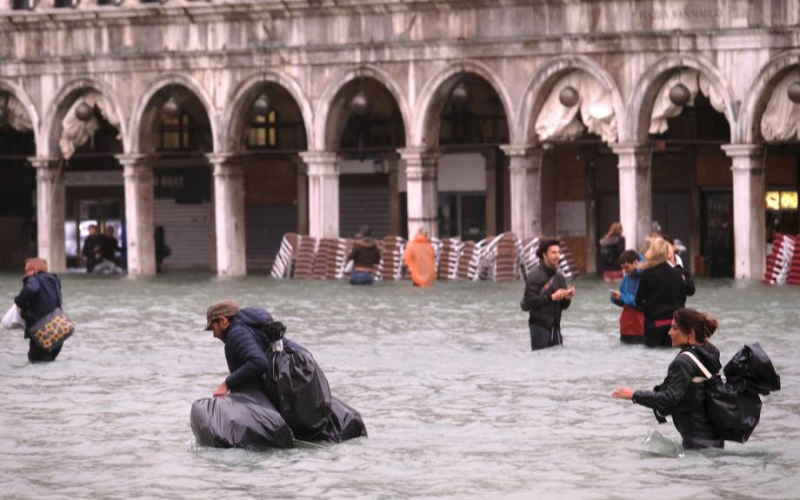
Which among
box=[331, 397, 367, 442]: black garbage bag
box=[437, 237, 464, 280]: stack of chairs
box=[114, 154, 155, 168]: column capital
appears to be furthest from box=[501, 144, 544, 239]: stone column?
box=[331, 397, 367, 442]: black garbage bag

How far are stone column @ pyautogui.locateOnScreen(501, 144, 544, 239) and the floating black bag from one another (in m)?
23.5

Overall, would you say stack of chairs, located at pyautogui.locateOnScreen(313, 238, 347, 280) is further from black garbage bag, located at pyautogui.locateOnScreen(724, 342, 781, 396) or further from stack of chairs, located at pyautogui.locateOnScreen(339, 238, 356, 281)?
black garbage bag, located at pyautogui.locateOnScreen(724, 342, 781, 396)

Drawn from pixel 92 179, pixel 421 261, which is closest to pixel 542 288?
pixel 421 261

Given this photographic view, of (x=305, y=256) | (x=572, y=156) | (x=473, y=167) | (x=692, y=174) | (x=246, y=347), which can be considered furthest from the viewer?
(x=473, y=167)

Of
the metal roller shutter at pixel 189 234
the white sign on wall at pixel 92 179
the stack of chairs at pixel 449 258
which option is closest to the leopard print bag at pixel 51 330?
the stack of chairs at pixel 449 258

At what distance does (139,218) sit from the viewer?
4172 cm

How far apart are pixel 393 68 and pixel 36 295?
18.7 m

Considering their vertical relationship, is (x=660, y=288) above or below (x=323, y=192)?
below

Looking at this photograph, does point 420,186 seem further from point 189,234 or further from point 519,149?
point 189,234

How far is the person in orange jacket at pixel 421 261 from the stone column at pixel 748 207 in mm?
5218

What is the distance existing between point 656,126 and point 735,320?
36.4 ft

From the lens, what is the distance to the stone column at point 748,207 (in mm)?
35062

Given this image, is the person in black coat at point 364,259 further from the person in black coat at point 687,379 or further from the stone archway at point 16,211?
the person in black coat at point 687,379

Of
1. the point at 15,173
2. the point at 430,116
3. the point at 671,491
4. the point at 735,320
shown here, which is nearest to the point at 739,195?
the point at 430,116
